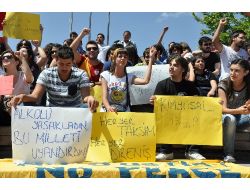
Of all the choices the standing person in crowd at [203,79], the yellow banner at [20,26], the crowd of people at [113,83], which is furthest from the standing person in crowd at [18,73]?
the standing person in crowd at [203,79]

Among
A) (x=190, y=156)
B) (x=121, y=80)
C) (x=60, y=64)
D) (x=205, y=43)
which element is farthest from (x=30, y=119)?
(x=205, y=43)

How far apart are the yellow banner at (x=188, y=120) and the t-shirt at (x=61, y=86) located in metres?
0.97

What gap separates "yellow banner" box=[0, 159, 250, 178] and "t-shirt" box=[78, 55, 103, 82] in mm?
2511

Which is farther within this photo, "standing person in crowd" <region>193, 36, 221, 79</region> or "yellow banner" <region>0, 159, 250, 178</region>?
"standing person in crowd" <region>193, 36, 221, 79</region>

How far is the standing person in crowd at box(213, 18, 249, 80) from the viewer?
6.31 meters

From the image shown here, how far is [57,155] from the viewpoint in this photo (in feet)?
A: 14.2

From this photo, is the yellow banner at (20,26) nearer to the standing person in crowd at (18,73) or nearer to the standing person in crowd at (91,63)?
the standing person in crowd at (91,63)

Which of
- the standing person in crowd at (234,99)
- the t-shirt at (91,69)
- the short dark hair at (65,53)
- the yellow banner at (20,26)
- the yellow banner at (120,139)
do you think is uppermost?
the yellow banner at (20,26)

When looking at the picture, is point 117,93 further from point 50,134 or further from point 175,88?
point 50,134

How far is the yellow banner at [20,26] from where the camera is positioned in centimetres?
679

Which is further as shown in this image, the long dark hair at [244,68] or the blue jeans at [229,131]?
the long dark hair at [244,68]

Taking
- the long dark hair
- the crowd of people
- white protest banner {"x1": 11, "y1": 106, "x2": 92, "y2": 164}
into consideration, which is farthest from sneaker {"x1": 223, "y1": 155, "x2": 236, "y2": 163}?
white protest banner {"x1": 11, "y1": 106, "x2": 92, "y2": 164}

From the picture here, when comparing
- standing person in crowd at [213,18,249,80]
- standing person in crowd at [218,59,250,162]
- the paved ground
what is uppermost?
standing person in crowd at [213,18,249,80]

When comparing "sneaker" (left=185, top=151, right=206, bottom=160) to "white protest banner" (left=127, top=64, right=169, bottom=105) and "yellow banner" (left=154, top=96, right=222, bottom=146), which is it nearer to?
"yellow banner" (left=154, top=96, right=222, bottom=146)
